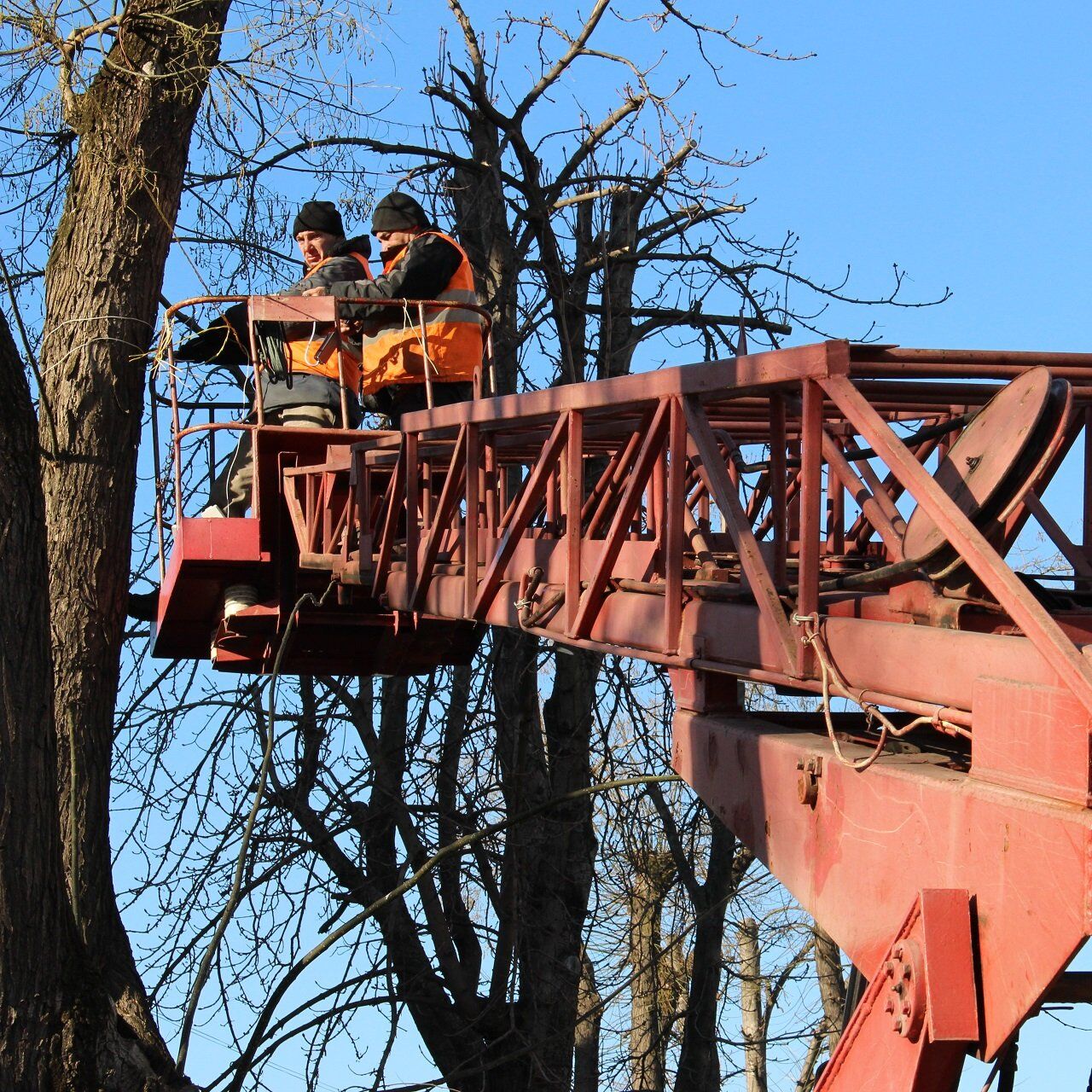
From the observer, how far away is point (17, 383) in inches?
221

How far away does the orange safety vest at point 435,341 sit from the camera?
7582mm

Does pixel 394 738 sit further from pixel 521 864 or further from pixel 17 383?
pixel 17 383

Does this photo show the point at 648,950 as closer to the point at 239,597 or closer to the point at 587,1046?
the point at 587,1046

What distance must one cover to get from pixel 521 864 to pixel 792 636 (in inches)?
260

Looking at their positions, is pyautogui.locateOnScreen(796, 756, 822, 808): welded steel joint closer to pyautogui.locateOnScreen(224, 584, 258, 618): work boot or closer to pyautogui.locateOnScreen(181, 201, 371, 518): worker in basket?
pyautogui.locateOnScreen(181, 201, 371, 518): worker in basket

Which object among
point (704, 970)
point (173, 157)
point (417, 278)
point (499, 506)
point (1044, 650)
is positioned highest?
point (173, 157)

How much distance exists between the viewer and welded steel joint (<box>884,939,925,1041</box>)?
3182mm

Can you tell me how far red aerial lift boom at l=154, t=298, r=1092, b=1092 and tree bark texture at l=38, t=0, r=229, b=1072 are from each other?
145 centimetres

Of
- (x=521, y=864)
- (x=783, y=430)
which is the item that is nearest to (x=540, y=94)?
(x=521, y=864)

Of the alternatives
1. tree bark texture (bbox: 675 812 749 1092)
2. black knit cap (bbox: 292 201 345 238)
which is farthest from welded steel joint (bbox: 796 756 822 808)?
tree bark texture (bbox: 675 812 749 1092)

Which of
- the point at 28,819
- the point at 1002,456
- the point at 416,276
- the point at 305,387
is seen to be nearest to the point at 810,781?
the point at 1002,456

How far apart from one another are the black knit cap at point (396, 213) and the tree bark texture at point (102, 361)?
100cm

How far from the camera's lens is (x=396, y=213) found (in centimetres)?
771

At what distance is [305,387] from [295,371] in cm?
10
